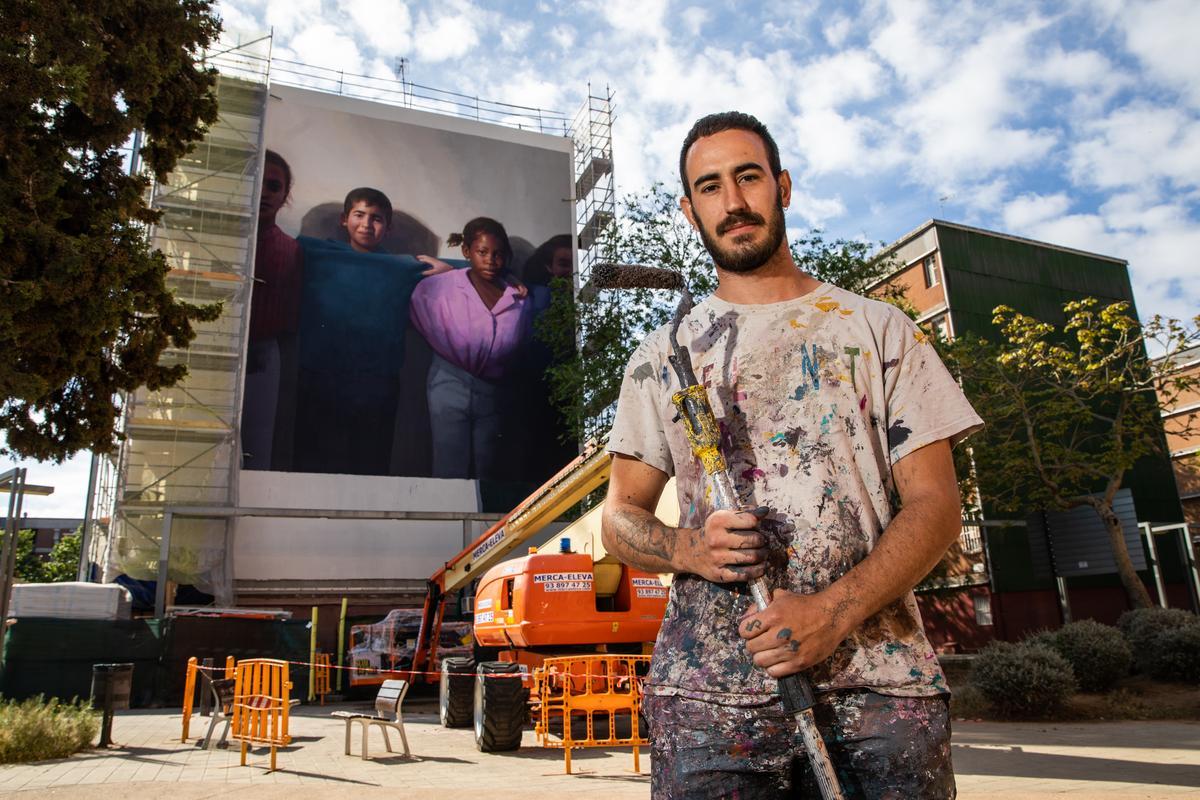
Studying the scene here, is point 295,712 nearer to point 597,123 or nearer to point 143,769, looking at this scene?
point 143,769

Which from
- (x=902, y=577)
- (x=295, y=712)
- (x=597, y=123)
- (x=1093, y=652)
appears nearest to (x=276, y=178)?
(x=597, y=123)

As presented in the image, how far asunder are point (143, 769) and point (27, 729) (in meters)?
2.01

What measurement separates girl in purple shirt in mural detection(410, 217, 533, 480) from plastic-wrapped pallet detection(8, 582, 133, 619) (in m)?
12.8

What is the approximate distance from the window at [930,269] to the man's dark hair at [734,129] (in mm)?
29835

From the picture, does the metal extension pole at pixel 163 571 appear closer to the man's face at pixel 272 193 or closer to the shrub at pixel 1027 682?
the man's face at pixel 272 193

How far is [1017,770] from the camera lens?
8617 mm

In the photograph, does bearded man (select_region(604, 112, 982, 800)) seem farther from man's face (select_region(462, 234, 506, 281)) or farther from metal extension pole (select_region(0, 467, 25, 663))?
man's face (select_region(462, 234, 506, 281))

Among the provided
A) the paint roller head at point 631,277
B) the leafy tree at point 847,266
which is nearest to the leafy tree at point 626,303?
the leafy tree at point 847,266

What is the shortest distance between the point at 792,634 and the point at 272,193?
34.5 m

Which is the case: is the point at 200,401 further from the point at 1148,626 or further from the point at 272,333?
the point at 1148,626

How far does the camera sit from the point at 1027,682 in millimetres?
13641

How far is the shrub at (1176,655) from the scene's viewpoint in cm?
1574

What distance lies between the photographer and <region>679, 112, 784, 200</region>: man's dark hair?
216 cm

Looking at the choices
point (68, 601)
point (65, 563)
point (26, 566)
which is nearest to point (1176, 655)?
point (68, 601)
